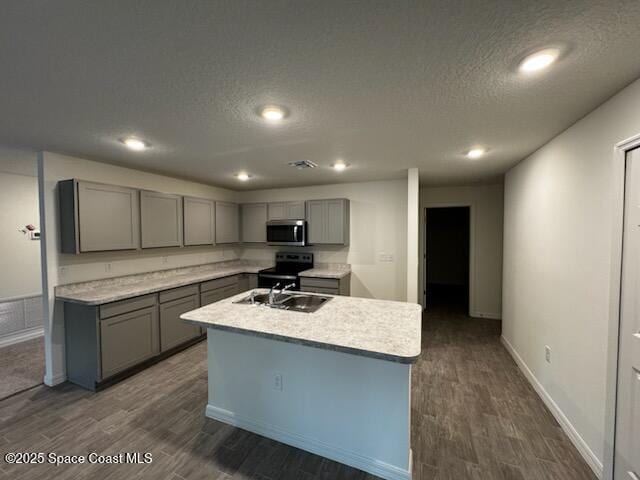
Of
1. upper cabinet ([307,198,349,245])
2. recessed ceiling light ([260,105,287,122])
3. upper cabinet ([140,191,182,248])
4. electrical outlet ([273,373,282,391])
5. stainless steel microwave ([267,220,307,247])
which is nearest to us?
recessed ceiling light ([260,105,287,122])

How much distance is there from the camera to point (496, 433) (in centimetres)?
199

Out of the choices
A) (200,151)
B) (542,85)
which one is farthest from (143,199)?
(542,85)

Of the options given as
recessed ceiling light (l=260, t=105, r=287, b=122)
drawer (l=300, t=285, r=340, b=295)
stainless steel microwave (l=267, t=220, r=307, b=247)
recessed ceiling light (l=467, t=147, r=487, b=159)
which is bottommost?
drawer (l=300, t=285, r=340, b=295)

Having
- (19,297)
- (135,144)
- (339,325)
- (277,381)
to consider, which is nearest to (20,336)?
(19,297)

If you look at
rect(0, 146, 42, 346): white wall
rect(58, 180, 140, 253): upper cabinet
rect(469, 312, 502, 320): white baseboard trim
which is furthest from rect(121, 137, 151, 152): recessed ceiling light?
rect(469, 312, 502, 320): white baseboard trim

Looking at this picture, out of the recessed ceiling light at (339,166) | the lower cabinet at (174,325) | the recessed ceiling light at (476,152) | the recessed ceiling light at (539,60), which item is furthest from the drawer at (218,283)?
the recessed ceiling light at (539,60)

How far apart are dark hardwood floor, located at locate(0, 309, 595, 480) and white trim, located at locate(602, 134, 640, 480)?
11.9 inches

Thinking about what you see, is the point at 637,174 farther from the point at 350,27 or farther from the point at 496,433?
the point at 496,433

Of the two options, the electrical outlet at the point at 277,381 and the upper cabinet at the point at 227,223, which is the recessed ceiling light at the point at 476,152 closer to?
the electrical outlet at the point at 277,381

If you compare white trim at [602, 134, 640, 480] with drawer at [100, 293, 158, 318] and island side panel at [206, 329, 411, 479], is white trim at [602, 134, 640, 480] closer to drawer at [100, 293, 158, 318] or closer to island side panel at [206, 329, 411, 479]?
island side panel at [206, 329, 411, 479]

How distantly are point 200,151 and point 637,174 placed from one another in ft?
10.8

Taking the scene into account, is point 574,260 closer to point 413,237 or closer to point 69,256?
point 413,237

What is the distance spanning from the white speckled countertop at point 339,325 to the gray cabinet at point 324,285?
59.9 inches

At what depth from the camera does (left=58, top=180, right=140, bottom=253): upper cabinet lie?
2.67m
